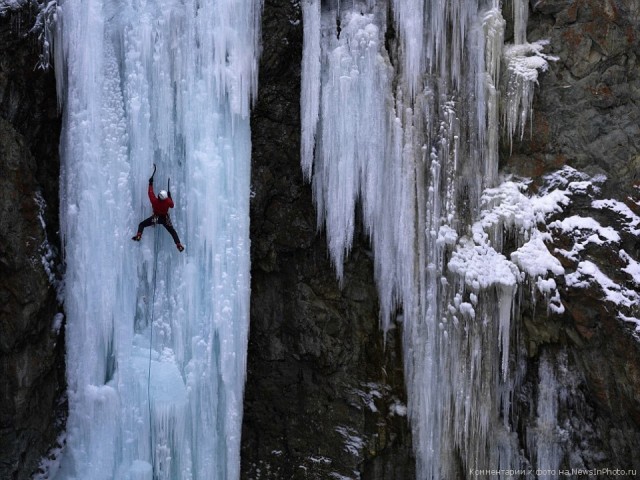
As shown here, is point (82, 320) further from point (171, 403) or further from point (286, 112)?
point (286, 112)

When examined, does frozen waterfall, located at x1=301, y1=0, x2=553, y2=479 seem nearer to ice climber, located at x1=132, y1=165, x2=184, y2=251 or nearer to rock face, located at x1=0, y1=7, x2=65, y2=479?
ice climber, located at x1=132, y1=165, x2=184, y2=251

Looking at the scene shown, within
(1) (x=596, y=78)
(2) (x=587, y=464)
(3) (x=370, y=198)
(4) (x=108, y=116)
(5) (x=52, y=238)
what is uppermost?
(1) (x=596, y=78)

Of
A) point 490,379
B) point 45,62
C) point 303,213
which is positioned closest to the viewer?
point 45,62

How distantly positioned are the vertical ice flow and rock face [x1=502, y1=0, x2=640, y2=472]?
3324 mm

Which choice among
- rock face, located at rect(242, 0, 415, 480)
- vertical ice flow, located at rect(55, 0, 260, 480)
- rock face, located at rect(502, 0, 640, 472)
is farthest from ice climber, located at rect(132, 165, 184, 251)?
rock face, located at rect(502, 0, 640, 472)

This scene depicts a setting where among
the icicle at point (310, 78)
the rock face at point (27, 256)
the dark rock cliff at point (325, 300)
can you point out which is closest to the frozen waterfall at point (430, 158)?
the icicle at point (310, 78)

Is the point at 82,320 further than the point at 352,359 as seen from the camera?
No

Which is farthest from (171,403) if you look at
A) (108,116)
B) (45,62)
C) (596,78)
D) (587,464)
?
(596,78)

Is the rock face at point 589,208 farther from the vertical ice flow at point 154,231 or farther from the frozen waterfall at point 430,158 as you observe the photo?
the vertical ice flow at point 154,231

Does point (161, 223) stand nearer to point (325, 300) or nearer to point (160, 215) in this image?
point (160, 215)

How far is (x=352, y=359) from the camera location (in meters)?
7.80

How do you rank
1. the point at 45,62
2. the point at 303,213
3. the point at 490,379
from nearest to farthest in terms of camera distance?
the point at 45,62 < the point at 490,379 < the point at 303,213

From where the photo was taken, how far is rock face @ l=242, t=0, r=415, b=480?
764 centimetres

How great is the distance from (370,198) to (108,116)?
303 centimetres
